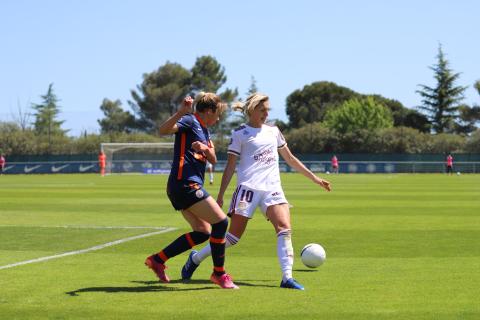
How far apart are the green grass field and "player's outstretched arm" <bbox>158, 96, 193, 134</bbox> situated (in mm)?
1615

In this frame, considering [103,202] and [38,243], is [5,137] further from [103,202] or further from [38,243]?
[38,243]

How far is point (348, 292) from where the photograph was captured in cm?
829

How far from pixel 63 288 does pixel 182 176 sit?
1709mm

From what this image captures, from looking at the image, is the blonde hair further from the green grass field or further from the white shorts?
the green grass field

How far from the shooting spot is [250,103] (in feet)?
28.8

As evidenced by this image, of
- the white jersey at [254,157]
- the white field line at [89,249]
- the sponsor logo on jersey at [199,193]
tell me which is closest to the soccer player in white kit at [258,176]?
the white jersey at [254,157]

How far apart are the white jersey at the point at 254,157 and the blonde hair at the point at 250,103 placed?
0.22 meters

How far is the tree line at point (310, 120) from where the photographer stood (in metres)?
85.0

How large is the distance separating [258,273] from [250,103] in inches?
90.3

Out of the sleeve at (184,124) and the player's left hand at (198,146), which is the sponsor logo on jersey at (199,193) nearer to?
the player's left hand at (198,146)

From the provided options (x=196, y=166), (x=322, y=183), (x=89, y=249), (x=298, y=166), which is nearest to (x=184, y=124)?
(x=196, y=166)

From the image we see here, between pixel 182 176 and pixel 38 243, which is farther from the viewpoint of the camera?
pixel 38 243

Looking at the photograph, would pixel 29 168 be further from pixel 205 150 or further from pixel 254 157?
pixel 205 150

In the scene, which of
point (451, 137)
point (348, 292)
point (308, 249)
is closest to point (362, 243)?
point (308, 249)
